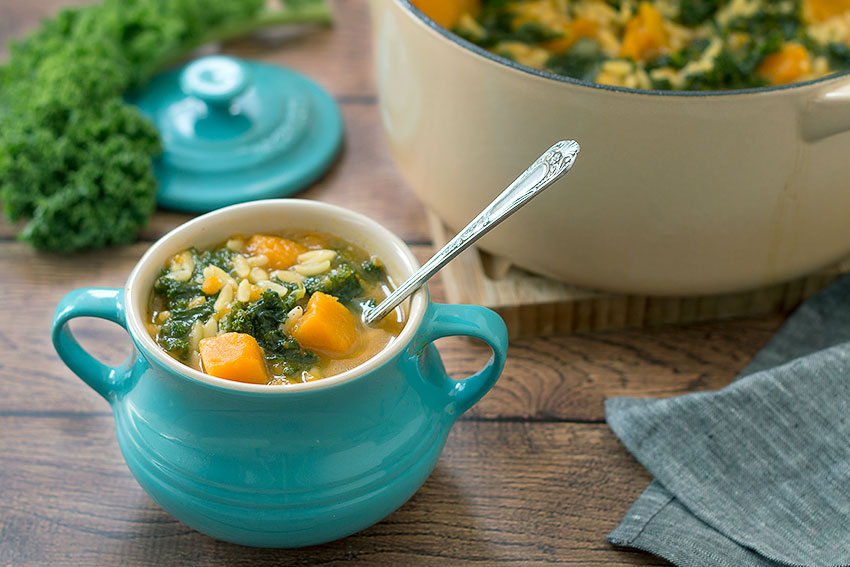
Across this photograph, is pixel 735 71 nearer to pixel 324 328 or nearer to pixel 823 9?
pixel 823 9

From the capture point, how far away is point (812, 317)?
126 cm

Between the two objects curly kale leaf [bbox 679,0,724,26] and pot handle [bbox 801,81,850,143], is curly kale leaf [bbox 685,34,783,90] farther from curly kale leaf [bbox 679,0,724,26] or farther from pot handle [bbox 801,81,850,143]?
pot handle [bbox 801,81,850,143]

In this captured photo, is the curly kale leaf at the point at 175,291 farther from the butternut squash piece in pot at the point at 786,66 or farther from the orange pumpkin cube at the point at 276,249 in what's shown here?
the butternut squash piece in pot at the point at 786,66

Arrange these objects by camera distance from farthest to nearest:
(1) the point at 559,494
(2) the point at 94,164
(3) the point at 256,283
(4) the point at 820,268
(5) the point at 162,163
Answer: (5) the point at 162,163, (2) the point at 94,164, (4) the point at 820,268, (1) the point at 559,494, (3) the point at 256,283

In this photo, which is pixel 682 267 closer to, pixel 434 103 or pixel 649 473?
pixel 649 473

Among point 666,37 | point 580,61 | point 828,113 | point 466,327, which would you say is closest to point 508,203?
point 466,327

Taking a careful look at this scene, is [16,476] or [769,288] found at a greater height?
[769,288]

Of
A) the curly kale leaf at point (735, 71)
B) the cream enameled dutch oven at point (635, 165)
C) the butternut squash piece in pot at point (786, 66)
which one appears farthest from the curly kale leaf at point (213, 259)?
the butternut squash piece in pot at point (786, 66)

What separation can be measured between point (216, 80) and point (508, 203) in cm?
75

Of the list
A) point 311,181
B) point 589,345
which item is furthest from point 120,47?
point 589,345

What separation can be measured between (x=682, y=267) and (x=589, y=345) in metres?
0.18

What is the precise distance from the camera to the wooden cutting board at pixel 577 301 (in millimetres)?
1245

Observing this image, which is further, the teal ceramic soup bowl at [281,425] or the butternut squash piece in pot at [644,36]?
the butternut squash piece in pot at [644,36]

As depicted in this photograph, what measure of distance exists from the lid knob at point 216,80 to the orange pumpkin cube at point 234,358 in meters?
0.67
